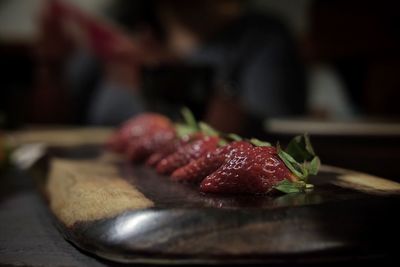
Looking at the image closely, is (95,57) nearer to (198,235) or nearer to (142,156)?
(142,156)

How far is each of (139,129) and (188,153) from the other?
1.54 feet

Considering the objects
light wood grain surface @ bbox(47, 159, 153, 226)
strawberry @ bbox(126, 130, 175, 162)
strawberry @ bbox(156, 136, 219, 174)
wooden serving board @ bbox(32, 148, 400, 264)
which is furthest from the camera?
strawberry @ bbox(126, 130, 175, 162)

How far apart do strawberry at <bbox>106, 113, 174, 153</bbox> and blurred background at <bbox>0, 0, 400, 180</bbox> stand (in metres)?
1.08

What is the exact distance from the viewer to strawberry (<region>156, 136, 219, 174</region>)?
961 millimetres

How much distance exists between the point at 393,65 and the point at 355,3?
0.56 m

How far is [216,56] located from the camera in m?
3.50

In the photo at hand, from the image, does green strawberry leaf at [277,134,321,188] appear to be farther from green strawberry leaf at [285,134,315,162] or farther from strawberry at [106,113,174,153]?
strawberry at [106,113,174,153]

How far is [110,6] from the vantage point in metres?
5.14

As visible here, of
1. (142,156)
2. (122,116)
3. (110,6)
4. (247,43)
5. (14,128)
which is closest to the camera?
(142,156)

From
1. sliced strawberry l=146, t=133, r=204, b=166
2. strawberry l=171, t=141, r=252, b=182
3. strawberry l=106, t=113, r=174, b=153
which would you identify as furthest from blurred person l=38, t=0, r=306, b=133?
strawberry l=171, t=141, r=252, b=182

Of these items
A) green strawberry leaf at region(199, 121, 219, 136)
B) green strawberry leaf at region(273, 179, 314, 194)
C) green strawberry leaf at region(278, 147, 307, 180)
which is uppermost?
green strawberry leaf at region(199, 121, 219, 136)

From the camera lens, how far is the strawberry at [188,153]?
0.96 meters

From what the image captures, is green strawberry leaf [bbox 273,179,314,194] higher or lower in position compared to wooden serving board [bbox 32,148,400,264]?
higher

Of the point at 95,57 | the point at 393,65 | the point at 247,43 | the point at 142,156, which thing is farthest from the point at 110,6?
the point at 142,156
